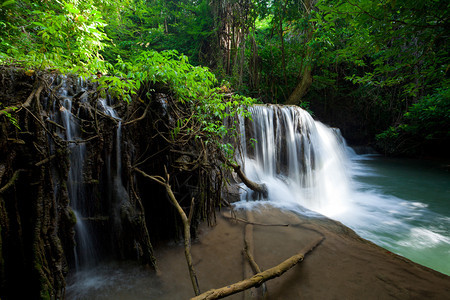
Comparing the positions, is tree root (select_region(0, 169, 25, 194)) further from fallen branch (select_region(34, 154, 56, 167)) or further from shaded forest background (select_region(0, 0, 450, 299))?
fallen branch (select_region(34, 154, 56, 167))

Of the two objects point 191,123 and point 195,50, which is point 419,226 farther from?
point 195,50

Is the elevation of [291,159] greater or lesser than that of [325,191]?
greater

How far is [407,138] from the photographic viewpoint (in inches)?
464

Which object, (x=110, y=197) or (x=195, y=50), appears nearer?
(x=110, y=197)

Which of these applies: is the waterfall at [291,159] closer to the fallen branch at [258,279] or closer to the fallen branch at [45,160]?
the fallen branch at [258,279]

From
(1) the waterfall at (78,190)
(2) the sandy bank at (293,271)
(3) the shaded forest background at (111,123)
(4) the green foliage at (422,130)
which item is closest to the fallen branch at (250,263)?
(2) the sandy bank at (293,271)

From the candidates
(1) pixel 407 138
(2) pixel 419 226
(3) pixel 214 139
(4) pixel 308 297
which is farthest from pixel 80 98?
(1) pixel 407 138

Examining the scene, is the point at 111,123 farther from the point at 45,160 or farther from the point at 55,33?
the point at 55,33

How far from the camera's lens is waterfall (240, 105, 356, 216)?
5875mm

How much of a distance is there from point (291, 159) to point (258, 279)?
5405 mm

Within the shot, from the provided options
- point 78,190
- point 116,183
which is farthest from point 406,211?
point 78,190

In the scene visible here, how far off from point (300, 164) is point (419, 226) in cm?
321

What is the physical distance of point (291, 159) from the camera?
6812 millimetres

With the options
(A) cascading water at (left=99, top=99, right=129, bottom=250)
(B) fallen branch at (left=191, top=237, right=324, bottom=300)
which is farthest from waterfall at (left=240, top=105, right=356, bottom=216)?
(A) cascading water at (left=99, top=99, right=129, bottom=250)
